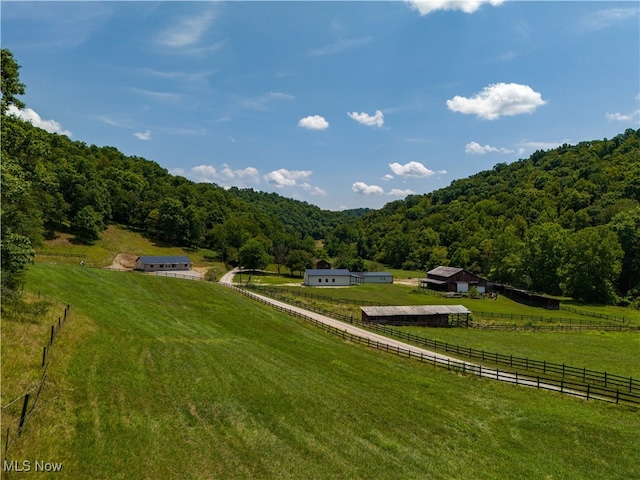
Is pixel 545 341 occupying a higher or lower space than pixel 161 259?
lower

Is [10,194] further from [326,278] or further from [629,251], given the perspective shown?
[629,251]

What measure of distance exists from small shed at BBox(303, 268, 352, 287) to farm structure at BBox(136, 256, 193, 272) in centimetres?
2655

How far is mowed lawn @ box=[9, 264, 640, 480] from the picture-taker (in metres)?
11.8

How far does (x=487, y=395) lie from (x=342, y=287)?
5828cm

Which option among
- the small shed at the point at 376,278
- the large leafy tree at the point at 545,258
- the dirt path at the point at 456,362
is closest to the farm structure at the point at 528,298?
the large leafy tree at the point at 545,258

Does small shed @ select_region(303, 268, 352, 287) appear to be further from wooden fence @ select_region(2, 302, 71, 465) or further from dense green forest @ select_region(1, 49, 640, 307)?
wooden fence @ select_region(2, 302, 71, 465)

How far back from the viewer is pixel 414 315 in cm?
4819

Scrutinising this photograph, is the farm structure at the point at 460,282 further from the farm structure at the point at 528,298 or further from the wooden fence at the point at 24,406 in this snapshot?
the wooden fence at the point at 24,406

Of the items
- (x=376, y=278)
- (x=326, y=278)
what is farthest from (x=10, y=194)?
(x=376, y=278)

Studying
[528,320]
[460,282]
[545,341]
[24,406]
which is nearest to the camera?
[24,406]

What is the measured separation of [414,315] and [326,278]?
36229mm

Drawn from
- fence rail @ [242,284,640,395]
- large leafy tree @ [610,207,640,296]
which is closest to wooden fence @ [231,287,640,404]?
fence rail @ [242,284,640,395]

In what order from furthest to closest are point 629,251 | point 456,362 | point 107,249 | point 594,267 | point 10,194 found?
point 107,249 < point 629,251 < point 594,267 < point 456,362 < point 10,194

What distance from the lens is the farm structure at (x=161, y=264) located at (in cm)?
7531
